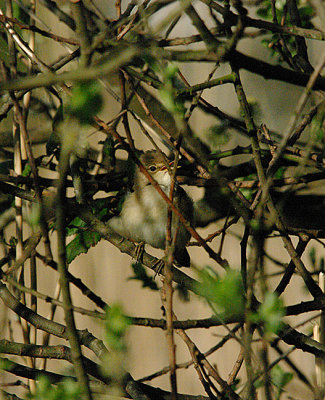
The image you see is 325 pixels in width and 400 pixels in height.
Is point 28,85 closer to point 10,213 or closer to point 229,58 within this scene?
point 229,58

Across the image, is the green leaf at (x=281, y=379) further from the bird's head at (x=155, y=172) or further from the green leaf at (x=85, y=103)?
the bird's head at (x=155, y=172)

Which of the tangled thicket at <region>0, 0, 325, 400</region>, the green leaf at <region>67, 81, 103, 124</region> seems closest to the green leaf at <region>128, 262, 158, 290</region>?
the tangled thicket at <region>0, 0, 325, 400</region>

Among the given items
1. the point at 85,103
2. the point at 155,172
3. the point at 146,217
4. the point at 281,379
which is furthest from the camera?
the point at 155,172

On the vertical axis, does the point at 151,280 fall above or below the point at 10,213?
below

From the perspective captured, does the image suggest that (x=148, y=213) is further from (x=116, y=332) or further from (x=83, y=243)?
(x=116, y=332)

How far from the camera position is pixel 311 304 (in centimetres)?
149

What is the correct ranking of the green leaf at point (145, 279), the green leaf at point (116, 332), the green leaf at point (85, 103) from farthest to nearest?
the green leaf at point (145, 279), the green leaf at point (116, 332), the green leaf at point (85, 103)

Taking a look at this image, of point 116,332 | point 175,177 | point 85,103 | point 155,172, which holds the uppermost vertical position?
point 155,172

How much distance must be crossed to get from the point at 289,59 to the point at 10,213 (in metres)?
1.33

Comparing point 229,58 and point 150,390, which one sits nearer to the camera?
point 229,58

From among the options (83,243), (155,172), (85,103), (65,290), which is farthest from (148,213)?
(85,103)

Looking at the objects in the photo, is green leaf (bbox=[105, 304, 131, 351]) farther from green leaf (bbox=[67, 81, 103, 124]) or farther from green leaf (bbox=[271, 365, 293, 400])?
green leaf (bbox=[271, 365, 293, 400])

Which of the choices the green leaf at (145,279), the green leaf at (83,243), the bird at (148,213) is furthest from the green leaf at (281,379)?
the bird at (148,213)

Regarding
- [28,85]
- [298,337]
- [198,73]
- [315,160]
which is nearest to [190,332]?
[198,73]
